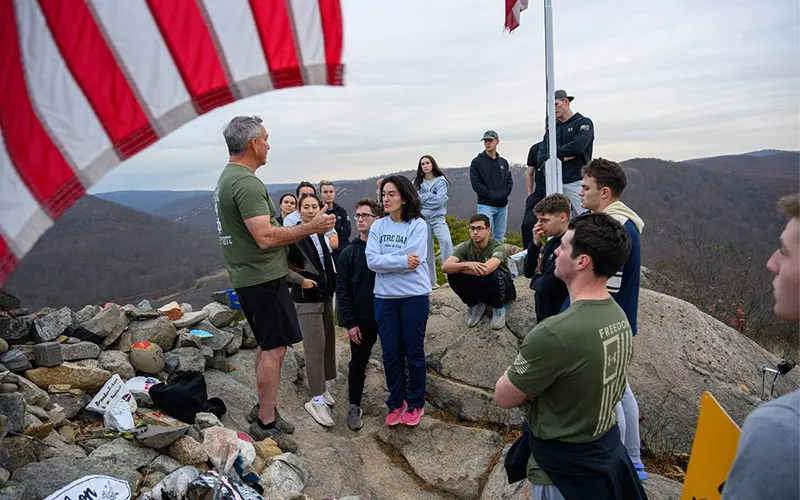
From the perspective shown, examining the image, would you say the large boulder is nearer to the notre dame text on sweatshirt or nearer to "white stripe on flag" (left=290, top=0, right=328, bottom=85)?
the notre dame text on sweatshirt

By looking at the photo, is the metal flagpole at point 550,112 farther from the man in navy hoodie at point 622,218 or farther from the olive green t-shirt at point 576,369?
the olive green t-shirt at point 576,369

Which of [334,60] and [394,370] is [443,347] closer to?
[394,370]

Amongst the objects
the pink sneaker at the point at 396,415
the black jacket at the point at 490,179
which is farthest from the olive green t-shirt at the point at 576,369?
the black jacket at the point at 490,179

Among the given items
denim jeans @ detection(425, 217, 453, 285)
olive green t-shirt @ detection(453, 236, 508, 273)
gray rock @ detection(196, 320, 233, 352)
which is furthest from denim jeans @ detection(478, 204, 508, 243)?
gray rock @ detection(196, 320, 233, 352)

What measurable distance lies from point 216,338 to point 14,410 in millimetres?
2436

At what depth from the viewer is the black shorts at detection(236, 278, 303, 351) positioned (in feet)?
12.5

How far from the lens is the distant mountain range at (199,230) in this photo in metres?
14.7

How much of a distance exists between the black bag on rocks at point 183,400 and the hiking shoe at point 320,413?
3.09 ft

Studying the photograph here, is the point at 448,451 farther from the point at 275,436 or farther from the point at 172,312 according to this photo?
the point at 172,312

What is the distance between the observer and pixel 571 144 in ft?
19.2

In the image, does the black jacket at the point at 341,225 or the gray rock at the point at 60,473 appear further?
the black jacket at the point at 341,225

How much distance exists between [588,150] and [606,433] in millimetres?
4352

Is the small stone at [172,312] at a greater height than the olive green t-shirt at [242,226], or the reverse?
the olive green t-shirt at [242,226]

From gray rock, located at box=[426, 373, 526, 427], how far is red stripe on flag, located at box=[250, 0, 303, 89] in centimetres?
405
